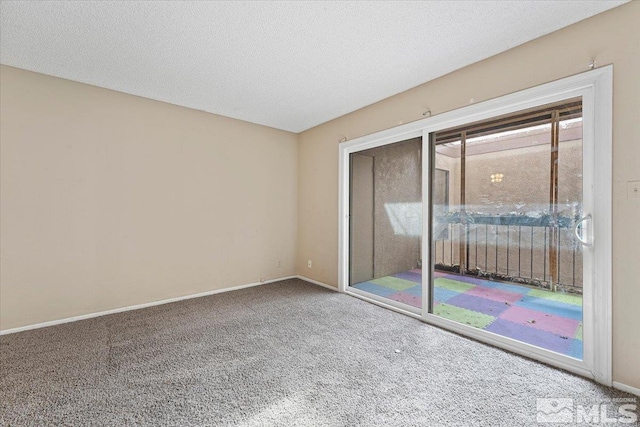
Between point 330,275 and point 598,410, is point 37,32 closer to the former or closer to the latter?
point 330,275

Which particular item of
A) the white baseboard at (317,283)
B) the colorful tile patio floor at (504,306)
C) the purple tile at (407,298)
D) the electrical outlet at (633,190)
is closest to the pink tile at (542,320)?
the colorful tile patio floor at (504,306)

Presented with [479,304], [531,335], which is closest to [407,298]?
[479,304]

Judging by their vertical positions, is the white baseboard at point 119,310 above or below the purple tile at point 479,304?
below

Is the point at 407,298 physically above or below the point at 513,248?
below

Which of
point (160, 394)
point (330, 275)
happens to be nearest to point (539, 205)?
point (330, 275)

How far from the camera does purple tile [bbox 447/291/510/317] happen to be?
8.99ft

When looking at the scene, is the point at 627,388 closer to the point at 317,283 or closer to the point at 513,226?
the point at 513,226

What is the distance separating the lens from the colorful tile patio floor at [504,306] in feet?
7.01

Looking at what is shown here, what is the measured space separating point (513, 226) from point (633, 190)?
76 cm

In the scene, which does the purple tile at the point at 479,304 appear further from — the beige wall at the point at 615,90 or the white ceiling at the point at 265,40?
the white ceiling at the point at 265,40

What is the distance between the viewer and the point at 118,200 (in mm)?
3043

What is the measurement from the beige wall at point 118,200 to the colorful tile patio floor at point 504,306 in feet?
7.38

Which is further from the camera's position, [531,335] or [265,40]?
[531,335]

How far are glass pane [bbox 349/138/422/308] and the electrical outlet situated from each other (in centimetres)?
153
